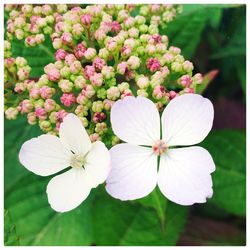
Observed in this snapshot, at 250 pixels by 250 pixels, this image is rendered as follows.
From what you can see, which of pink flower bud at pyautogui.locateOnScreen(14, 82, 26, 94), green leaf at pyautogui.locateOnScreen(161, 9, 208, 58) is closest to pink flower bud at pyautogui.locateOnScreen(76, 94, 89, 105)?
pink flower bud at pyautogui.locateOnScreen(14, 82, 26, 94)

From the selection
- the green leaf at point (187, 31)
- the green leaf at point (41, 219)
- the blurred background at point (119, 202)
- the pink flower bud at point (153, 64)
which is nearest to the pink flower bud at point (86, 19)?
the pink flower bud at point (153, 64)

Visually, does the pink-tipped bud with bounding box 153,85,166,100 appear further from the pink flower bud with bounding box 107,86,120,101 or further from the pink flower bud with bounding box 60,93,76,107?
the pink flower bud with bounding box 60,93,76,107

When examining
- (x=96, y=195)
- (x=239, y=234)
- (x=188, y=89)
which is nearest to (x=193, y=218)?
(x=239, y=234)

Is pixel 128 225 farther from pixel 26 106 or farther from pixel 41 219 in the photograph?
pixel 26 106

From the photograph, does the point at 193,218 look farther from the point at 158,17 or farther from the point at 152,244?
the point at 158,17

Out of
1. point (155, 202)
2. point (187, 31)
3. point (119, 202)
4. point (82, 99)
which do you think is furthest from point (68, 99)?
point (187, 31)

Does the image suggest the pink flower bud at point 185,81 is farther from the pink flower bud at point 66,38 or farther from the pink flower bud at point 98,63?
the pink flower bud at point 66,38
